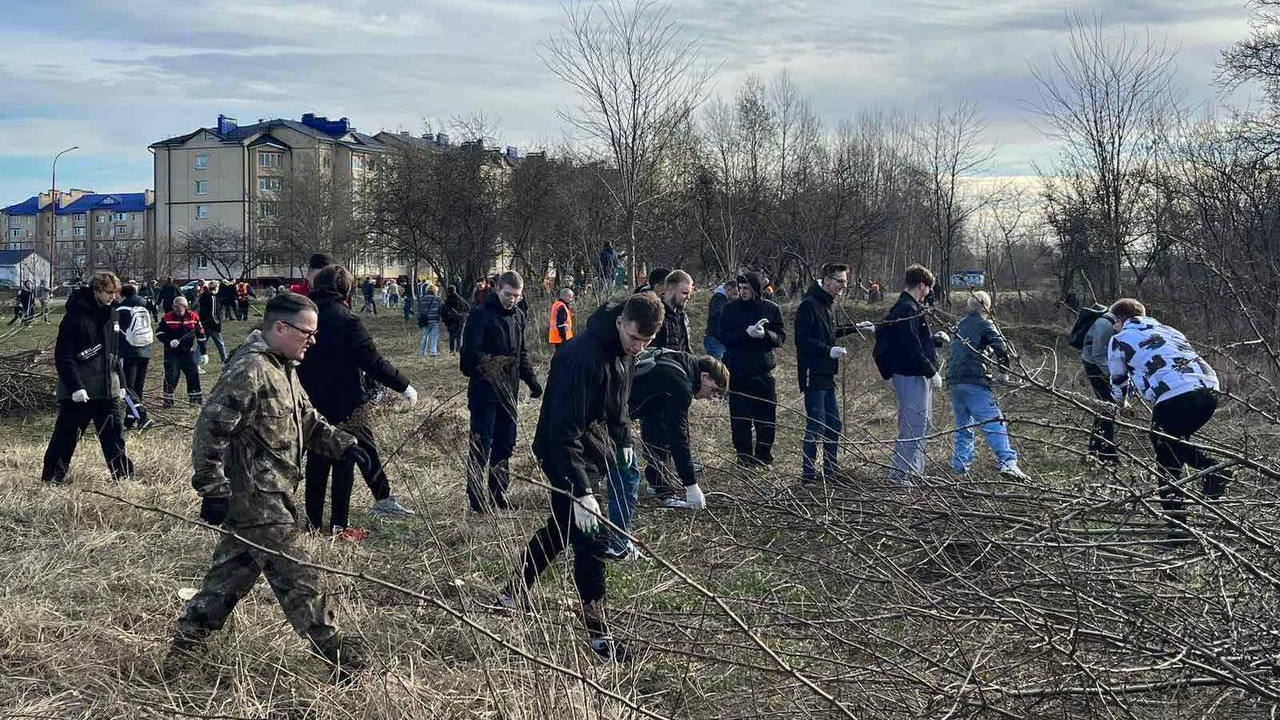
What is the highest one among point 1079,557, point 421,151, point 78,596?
point 421,151

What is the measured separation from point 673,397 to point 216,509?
9.37 ft

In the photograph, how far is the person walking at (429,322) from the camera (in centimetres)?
1892

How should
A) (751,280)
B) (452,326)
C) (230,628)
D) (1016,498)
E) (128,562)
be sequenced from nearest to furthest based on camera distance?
(1016,498), (230,628), (128,562), (751,280), (452,326)

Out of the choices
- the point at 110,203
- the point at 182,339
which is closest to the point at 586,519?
the point at 182,339

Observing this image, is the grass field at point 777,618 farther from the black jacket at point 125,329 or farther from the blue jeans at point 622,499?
the black jacket at point 125,329

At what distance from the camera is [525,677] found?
124 inches

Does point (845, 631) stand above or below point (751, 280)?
below

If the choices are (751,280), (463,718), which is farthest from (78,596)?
(751,280)

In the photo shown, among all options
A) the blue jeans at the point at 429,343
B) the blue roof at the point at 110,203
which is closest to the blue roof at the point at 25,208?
the blue roof at the point at 110,203

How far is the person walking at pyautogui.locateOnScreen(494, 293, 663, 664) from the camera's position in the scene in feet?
14.1

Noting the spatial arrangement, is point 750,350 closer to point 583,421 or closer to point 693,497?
point 693,497

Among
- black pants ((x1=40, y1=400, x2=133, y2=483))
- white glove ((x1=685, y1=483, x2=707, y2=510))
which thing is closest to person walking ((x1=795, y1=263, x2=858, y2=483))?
white glove ((x1=685, y1=483, x2=707, y2=510))

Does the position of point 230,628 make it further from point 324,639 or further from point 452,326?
point 452,326

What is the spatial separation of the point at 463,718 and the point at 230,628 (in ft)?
4.90
